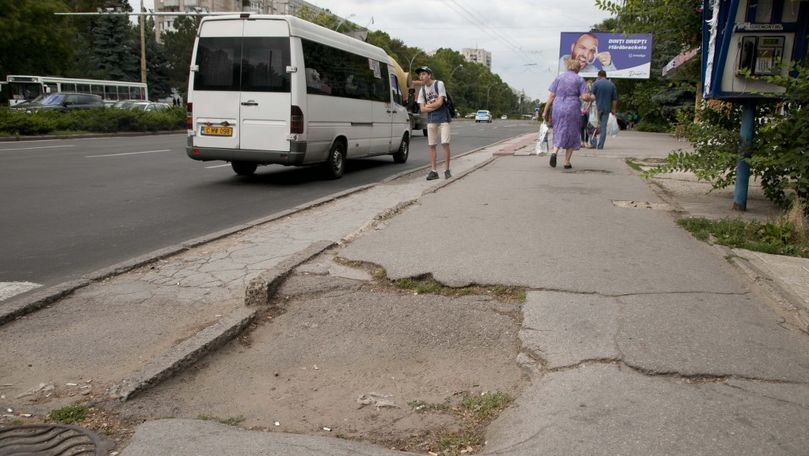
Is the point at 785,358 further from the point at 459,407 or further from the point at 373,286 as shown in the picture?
the point at 373,286

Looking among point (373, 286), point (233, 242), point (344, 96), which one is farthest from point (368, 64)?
point (373, 286)

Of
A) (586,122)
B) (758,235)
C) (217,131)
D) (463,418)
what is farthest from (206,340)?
(586,122)

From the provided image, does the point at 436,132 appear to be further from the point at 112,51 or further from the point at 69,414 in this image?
the point at 112,51

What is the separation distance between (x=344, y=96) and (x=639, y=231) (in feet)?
23.8

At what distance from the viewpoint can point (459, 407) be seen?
10.5ft

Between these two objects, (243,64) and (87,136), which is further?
(87,136)

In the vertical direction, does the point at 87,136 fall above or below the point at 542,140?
below

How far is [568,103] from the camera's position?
11984 millimetres

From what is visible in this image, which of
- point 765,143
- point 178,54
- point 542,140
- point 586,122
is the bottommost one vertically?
point 542,140

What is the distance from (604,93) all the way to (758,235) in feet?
39.3

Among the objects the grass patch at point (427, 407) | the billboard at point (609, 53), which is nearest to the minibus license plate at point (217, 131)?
the grass patch at point (427, 407)

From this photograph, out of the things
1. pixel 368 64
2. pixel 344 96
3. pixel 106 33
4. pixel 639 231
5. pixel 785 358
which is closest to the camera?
pixel 785 358

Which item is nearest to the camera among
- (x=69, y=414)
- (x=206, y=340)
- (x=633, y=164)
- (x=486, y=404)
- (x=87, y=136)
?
(x=69, y=414)

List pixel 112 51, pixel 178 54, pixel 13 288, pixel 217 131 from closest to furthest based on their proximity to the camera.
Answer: pixel 13 288 < pixel 217 131 < pixel 112 51 < pixel 178 54
